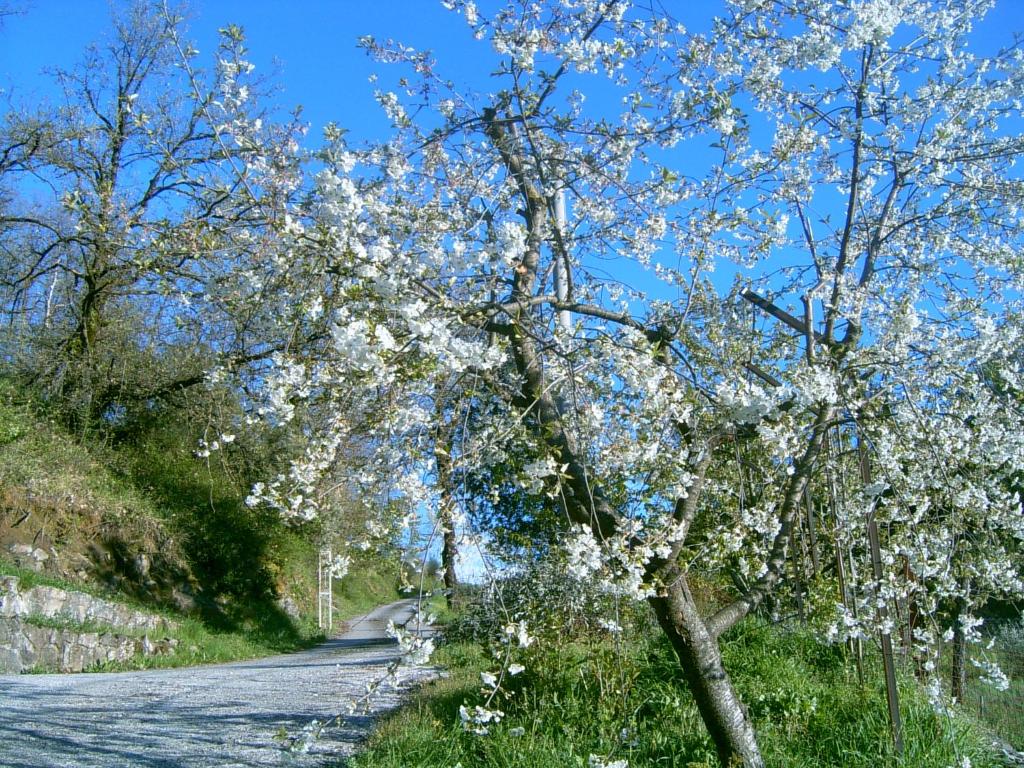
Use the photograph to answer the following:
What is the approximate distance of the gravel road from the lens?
5238 millimetres

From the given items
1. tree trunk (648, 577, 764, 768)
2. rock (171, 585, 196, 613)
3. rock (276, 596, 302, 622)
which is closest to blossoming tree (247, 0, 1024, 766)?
tree trunk (648, 577, 764, 768)

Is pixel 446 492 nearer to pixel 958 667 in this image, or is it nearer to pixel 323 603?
pixel 958 667

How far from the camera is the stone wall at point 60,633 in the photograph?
9.65m

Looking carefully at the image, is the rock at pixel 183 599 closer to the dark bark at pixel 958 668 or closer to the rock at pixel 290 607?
the rock at pixel 290 607

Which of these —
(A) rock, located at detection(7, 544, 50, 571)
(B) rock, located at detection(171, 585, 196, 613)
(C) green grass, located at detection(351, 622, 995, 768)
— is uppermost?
(A) rock, located at detection(7, 544, 50, 571)

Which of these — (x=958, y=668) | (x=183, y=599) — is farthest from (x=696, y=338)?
(x=183, y=599)

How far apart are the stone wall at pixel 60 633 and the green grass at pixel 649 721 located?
622cm

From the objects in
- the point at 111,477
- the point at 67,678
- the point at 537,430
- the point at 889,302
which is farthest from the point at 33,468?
the point at 889,302

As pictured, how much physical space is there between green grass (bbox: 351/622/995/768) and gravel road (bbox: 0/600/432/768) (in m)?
0.78

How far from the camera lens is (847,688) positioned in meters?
5.49

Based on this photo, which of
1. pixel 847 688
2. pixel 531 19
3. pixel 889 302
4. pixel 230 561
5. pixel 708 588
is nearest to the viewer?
pixel 531 19

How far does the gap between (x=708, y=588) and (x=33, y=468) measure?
10.1 metres

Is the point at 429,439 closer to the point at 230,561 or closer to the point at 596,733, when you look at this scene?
the point at 596,733

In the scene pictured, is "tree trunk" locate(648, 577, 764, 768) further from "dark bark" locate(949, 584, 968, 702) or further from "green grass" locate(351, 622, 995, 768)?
"dark bark" locate(949, 584, 968, 702)
